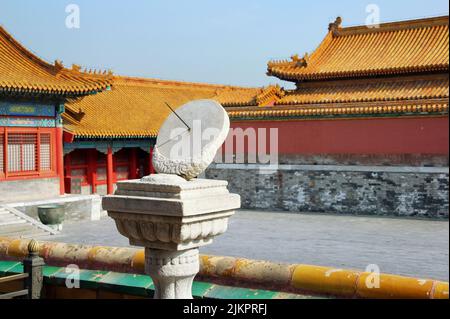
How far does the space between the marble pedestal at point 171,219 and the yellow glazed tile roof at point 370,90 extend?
492 inches

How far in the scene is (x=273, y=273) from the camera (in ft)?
18.7

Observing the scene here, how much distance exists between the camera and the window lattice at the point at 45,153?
1571cm

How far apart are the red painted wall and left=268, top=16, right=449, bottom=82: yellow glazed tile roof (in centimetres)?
316

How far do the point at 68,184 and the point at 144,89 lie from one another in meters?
7.35

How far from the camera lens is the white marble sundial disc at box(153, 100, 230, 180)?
5105 millimetres

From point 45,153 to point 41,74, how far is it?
211cm

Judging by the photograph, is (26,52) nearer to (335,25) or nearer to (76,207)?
(76,207)

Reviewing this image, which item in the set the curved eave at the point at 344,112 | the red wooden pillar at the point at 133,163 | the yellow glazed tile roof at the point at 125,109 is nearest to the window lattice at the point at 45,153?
the yellow glazed tile roof at the point at 125,109

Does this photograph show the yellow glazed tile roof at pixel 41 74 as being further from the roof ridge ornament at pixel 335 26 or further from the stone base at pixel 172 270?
the stone base at pixel 172 270
